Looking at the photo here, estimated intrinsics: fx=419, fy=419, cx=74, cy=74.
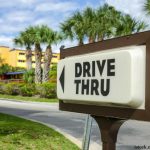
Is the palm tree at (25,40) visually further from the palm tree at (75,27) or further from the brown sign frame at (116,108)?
the brown sign frame at (116,108)

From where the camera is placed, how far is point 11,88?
40.7 metres

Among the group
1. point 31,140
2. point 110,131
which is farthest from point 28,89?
point 110,131

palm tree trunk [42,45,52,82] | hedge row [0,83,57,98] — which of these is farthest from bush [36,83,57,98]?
palm tree trunk [42,45,52,82]

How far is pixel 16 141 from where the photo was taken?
866 centimetres

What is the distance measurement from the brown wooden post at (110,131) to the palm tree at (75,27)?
34.6m

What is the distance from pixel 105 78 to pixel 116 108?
0.65 feet

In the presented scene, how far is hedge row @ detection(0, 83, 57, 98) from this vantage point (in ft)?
113

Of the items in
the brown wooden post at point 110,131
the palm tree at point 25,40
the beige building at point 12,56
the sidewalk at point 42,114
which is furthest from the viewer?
the beige building at point 12,56

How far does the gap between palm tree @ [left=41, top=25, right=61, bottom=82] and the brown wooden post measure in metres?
37.1

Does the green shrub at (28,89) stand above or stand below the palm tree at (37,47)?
below

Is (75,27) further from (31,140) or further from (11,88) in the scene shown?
(31,140)

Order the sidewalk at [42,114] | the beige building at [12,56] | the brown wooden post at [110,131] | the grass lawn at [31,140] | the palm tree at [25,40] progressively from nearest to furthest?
1. the brown wooden post at [110,131]
2. the grass lawn at [31,140]
3. the sidewalk at [42,114]
4. the palm tree at [25,40]
5. the beige building at [12,56]

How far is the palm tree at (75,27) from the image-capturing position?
123ft

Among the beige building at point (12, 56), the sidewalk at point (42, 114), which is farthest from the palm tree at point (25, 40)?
the beige building at point (12, 56)
